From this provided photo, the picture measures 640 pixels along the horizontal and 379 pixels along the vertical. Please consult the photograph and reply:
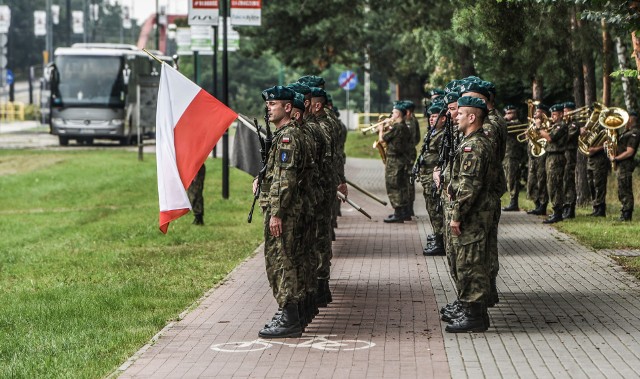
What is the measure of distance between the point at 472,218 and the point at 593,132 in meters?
11.6

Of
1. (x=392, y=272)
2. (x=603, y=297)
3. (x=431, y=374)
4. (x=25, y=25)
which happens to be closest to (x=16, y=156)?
(x=392, y=272)

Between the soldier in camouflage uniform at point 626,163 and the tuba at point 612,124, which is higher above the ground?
the tuba at point 612,124

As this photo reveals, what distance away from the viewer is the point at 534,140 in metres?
22.9

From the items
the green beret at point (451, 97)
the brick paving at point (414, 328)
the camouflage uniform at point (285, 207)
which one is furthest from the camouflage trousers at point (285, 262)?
the green beret at point (451, 97)

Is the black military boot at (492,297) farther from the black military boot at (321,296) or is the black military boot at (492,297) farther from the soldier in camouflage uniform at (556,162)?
the soldier in camouflage uniform at (556,162)

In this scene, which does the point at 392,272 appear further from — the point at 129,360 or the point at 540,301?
the point at 129,360

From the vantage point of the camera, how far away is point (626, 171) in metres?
21.7

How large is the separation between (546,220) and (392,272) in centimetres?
715

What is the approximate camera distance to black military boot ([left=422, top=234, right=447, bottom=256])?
1708 cm

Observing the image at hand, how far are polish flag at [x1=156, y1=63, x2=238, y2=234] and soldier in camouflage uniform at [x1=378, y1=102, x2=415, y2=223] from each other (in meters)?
9.33

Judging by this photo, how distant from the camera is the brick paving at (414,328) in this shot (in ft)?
30.7

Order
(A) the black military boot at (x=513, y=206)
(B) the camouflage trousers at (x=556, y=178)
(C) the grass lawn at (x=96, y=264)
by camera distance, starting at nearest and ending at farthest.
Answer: (C) the grass lawn at (x=96, y=264) < (B) the camouflage trousers at (x=556, y=178) < (A) the black military boot at (x=513, y=206)

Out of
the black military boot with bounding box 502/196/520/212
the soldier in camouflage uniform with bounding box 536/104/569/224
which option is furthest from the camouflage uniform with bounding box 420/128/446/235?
the black military boot with bounding box 502/196/520/212

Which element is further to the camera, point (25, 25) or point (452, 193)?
point (25, 25)
